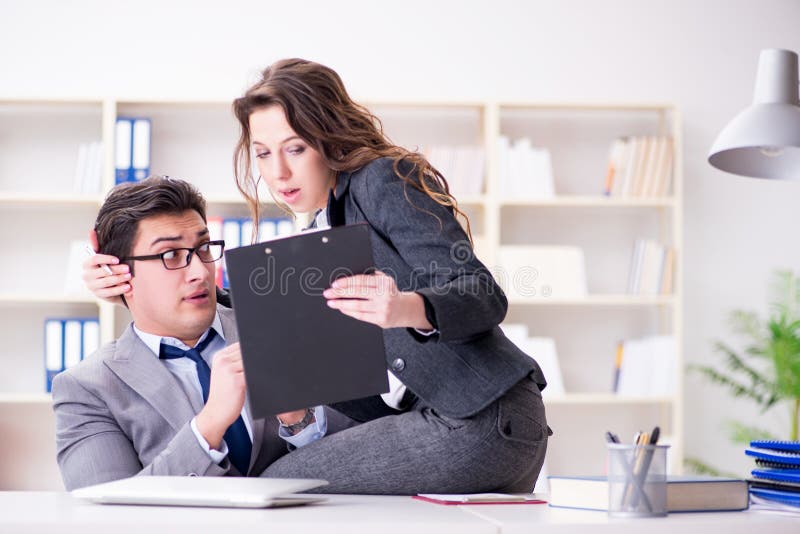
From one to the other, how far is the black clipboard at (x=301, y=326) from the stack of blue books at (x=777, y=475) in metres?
0.58

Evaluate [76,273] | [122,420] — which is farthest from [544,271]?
[122,420]

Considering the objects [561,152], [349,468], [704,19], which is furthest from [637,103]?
[349,468]

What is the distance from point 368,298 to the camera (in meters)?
1.40

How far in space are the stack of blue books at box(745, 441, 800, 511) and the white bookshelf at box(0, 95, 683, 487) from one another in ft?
9.05

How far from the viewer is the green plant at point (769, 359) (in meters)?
4.16

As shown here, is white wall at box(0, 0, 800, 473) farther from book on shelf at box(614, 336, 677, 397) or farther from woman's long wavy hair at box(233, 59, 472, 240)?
woman's long wavy hair at box(233, 59, 472, 240)

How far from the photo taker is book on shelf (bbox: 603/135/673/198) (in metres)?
4.29

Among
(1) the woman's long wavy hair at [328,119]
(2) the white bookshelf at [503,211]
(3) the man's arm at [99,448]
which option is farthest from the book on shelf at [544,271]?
(3) the man's arm at [99,448]

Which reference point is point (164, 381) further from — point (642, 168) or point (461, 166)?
point (642, 168)

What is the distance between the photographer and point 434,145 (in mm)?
4551

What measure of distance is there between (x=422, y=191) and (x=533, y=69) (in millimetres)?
3054

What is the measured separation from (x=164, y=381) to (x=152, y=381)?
0.02 m

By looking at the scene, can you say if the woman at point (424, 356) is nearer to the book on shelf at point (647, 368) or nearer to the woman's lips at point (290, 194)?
the woman's lips at point (290, 194)

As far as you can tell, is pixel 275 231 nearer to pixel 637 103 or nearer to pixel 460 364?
pixel 637 103
